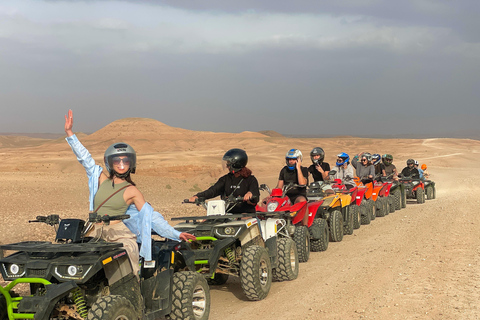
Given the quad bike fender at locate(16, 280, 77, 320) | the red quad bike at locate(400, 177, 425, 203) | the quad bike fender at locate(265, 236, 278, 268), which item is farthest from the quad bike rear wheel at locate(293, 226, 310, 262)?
the red quad bike at locate(400, 177, 425, 203)

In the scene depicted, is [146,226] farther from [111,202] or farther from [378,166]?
[378,166]

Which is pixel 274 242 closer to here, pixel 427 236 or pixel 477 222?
pixel 427 236

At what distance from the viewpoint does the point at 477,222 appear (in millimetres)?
13312

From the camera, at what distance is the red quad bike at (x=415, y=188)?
2030cm

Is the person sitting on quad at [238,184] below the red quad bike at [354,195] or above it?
above

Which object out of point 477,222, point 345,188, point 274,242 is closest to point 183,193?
point 345,188

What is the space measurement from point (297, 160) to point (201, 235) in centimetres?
349

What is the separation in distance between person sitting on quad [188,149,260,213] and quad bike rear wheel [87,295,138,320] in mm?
3711

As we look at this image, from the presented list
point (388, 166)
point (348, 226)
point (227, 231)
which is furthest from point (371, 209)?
point (227, 231)

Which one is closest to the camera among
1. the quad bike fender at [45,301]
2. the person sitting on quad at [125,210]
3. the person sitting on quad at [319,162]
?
the quad bike fender at [45,301]

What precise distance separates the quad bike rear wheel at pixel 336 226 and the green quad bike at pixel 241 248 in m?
3.73

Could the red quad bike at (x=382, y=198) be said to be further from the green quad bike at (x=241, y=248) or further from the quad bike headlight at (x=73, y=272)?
the quad bike headlight at (x=73, y=272)

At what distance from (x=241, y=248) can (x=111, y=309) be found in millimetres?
3294

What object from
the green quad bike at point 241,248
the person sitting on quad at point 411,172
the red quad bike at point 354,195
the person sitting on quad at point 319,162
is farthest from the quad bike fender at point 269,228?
the person sitting on quad at point 411,172
